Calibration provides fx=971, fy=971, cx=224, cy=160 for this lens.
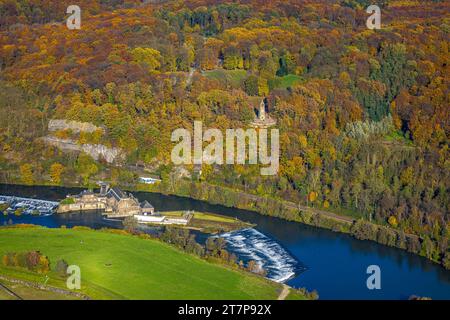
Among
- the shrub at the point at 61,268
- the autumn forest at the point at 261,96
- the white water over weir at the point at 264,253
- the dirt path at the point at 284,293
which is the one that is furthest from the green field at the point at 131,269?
the autumn forest at the point at 261,96

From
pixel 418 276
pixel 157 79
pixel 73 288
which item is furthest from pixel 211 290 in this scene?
pixel 157 79

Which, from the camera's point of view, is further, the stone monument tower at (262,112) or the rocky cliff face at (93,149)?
the stone monument tower at (262,112)

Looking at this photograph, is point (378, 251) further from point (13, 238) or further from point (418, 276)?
point (13, 238)

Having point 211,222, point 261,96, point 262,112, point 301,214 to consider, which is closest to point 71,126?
point 262,112

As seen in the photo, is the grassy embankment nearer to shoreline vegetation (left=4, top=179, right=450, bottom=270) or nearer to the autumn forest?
shoreline vegetation (left=4, top=179, right=450, bottom=270)

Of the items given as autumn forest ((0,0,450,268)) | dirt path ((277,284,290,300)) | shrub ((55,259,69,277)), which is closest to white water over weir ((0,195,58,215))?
autumn forest ((0,0,450,268))

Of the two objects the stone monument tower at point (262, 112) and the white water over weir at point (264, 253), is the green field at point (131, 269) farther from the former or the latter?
the stone monument tower at point (262, 112)
